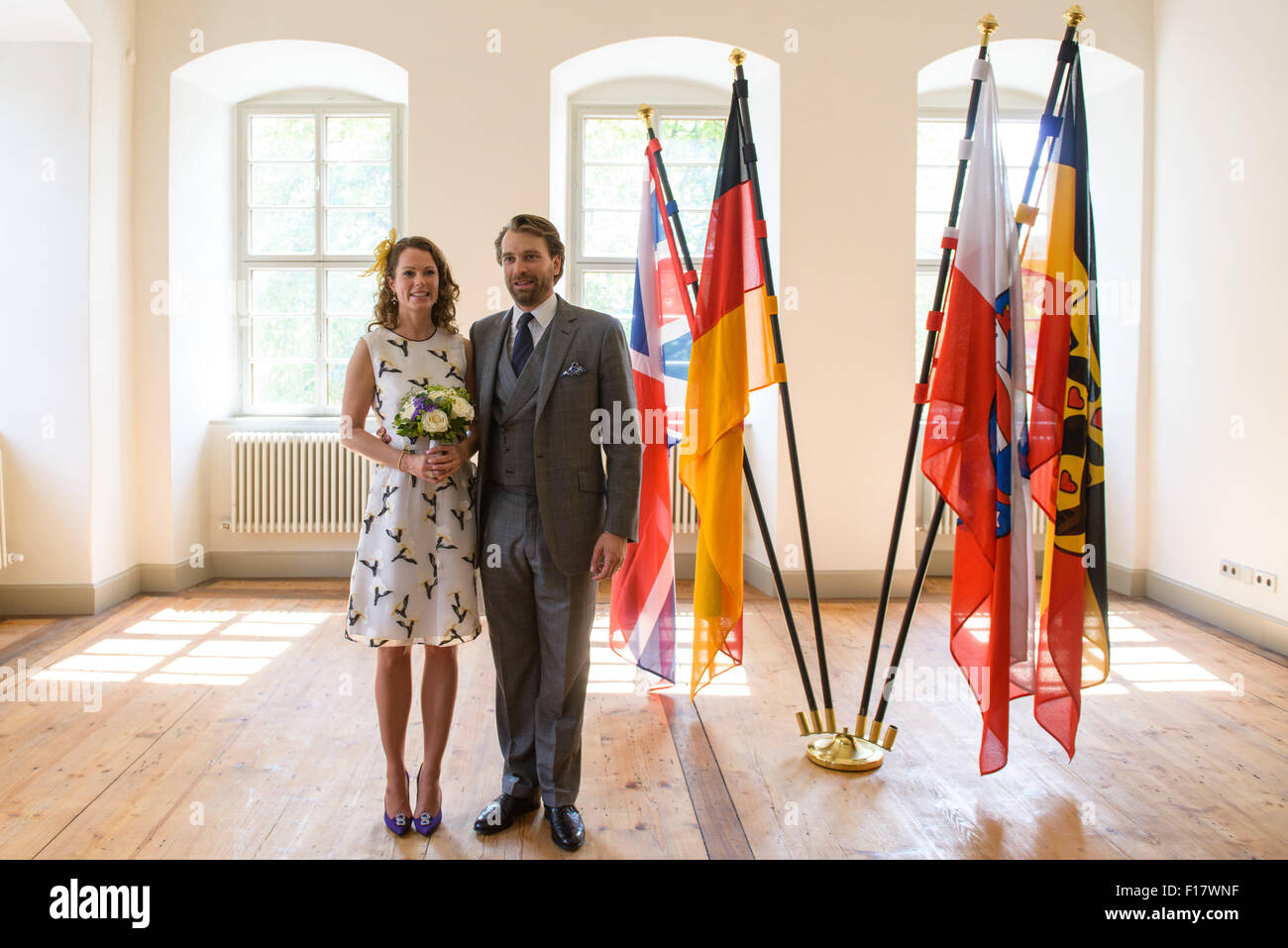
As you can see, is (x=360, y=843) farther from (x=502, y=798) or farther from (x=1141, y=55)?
(x=1141, y=55)

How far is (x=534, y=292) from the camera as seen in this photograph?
2.57m

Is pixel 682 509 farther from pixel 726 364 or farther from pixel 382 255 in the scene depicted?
pixel 382 255

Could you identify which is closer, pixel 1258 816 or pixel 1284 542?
pixel 1258 816

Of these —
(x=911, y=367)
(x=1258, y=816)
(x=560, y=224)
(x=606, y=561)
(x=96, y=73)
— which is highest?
(x=96, y=73)

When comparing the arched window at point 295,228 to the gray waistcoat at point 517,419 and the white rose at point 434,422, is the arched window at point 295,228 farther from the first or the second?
the white rose at point 434,422

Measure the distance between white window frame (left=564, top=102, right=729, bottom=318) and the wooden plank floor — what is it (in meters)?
2.83

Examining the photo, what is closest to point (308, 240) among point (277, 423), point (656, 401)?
point (277, 423)

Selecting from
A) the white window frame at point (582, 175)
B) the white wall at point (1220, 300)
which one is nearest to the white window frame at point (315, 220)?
the white window frame at point (582, 175)

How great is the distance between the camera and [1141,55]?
5.55m

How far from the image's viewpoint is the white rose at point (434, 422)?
239 cm

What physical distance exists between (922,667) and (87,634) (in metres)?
4.18

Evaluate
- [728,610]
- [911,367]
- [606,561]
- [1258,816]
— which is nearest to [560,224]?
[911,367]

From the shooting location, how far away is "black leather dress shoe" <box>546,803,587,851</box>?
8.45 ft

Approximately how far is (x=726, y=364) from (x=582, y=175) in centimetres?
→ 364
